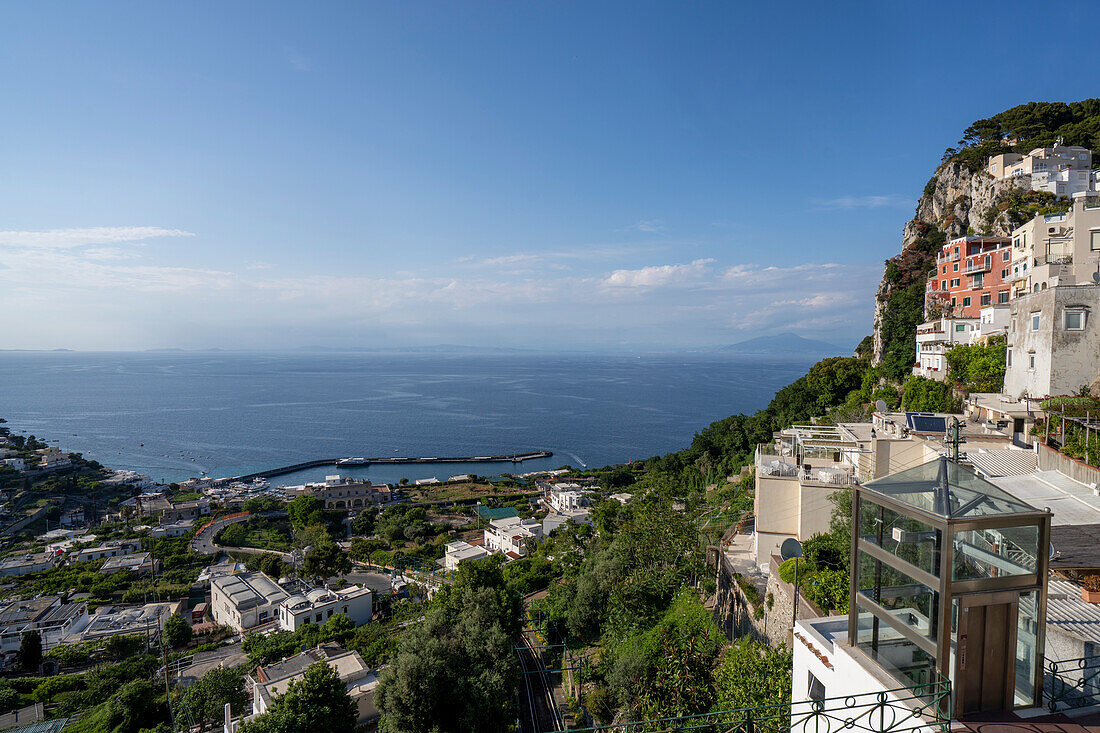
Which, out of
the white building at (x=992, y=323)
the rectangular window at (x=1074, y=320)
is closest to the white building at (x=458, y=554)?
the white building at (x=992, y=323)

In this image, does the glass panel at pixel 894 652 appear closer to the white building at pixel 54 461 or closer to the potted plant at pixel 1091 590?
the potted plant at pixel 1091 590

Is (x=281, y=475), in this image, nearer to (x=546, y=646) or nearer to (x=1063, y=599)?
(x=546, y=646)

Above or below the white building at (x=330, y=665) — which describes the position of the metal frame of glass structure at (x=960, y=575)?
above

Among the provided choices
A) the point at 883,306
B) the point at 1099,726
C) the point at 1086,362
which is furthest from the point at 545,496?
the point at 1099,726

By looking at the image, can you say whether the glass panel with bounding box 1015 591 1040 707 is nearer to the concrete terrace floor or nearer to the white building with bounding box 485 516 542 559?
the concrete terrace floor

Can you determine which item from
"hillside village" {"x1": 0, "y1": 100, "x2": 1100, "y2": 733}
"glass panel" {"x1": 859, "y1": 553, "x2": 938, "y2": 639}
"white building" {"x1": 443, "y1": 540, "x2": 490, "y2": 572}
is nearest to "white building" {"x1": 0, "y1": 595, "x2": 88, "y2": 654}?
"hillside village" {"x1": 0, "y1": 100, "x2": 1100, "y2": 733}

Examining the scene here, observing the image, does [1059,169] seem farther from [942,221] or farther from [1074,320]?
[1074,320]
